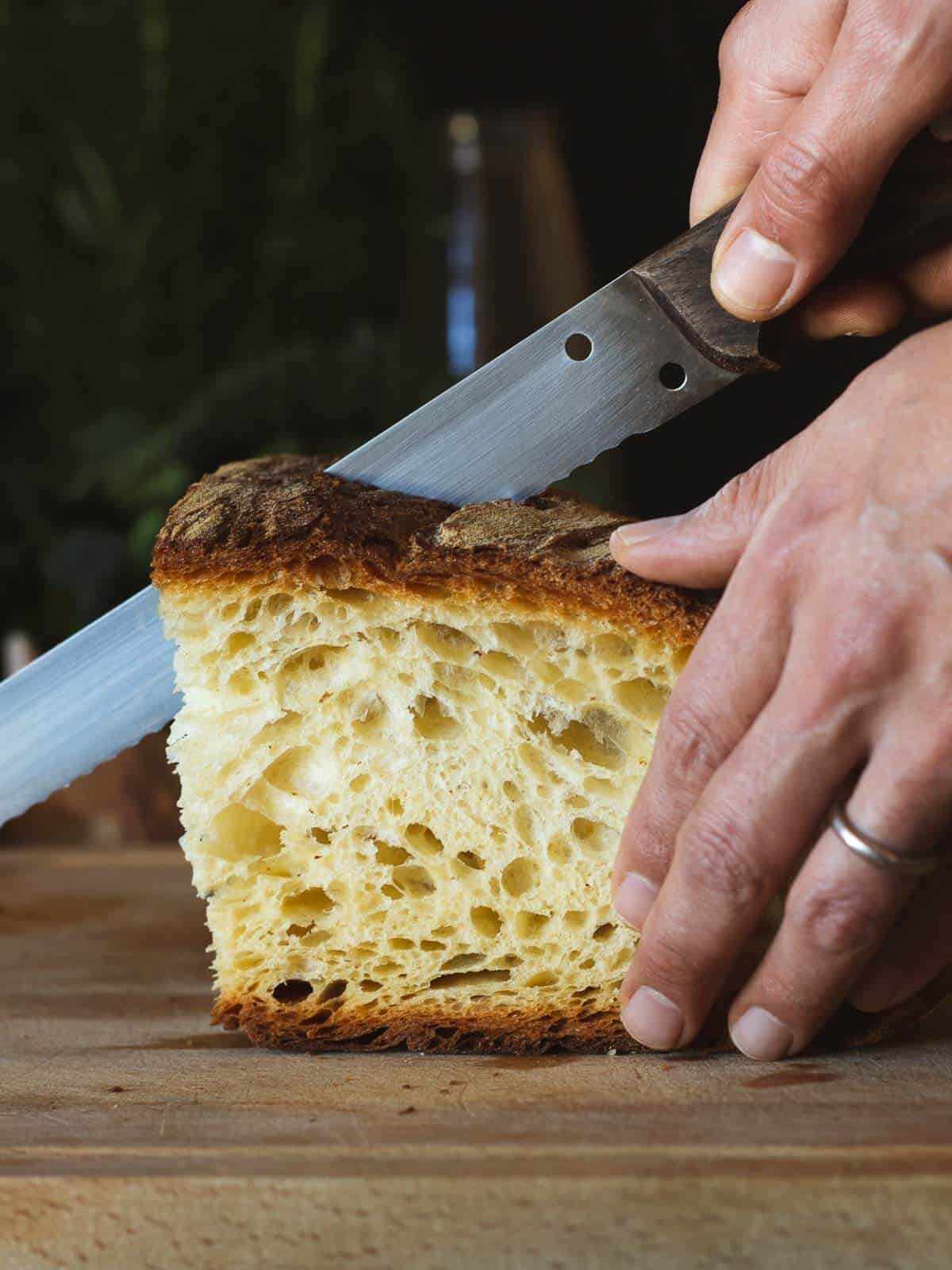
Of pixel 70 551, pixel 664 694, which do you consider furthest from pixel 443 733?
pixel 70 551

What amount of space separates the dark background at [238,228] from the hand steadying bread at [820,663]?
241cm

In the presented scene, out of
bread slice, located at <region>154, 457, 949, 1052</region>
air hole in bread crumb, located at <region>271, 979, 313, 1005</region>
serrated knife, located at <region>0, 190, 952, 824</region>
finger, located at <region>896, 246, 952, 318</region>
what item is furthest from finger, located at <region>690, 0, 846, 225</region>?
air hole in bread crumb, located at <region>271, 979, 313, 1005</region>

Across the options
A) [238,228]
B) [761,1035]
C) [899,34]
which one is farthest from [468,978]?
[238,228]

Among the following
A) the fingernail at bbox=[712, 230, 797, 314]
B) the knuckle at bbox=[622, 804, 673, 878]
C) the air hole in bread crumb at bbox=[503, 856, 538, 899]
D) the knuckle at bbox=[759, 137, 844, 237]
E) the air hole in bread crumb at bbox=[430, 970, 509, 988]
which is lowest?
the air hole in bread crumb at bbox=[430, 970, 509, 988]

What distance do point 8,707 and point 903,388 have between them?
126cm

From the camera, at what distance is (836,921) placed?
131 cm

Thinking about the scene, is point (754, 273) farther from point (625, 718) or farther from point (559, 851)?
point (559, 851)

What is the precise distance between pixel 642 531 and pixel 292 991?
778mm

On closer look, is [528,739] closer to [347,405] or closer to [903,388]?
[903,388]

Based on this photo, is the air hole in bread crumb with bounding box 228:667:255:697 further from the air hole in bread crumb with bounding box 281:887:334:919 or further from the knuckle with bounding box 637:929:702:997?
the knuckle with bounding box 637:929:702:997

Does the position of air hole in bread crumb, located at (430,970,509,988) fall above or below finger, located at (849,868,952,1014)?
above

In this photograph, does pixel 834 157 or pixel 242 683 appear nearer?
pixel 834 157

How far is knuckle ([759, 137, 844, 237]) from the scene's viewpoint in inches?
55.0

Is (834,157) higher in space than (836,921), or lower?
higher
